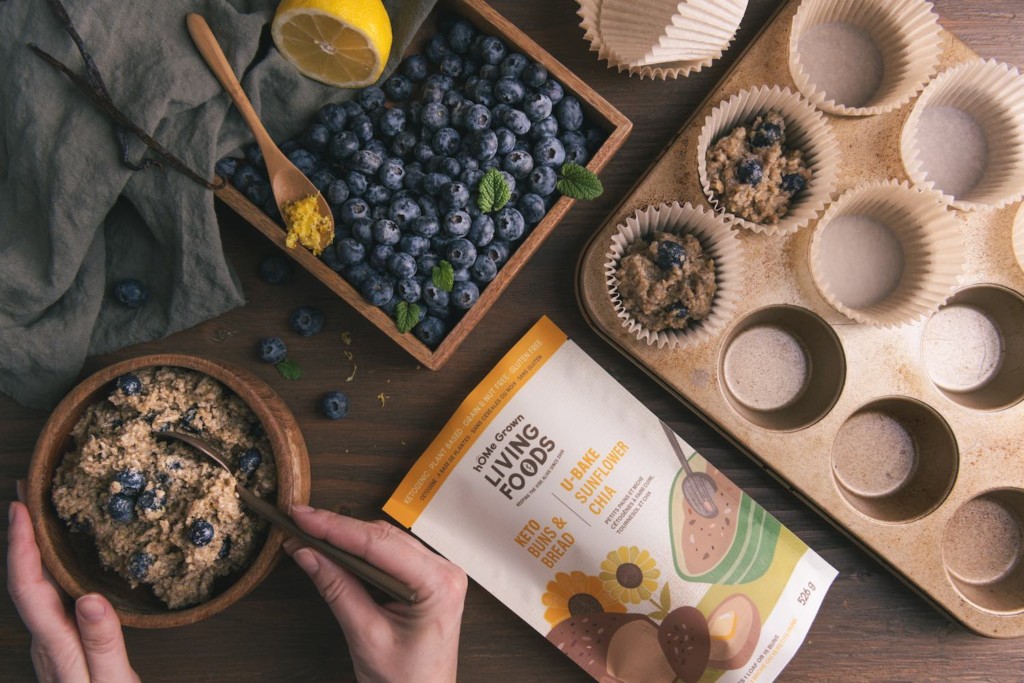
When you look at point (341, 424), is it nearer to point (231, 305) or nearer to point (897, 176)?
point (231, 305)

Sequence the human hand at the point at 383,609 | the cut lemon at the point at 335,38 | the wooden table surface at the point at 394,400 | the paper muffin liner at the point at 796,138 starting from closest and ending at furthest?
the cut lemon at the point at 335,38
the human hand at the point at 383,609
the paper muffin liner at the point at 796,138
the wooden table surface at the point at 394,400

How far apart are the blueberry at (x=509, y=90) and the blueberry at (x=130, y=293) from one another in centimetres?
89

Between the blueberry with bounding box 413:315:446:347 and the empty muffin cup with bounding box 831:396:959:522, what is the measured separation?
990mm

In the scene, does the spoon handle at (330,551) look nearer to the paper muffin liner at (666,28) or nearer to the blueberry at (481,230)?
the blueberry at (481,230)

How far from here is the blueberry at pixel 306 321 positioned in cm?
151

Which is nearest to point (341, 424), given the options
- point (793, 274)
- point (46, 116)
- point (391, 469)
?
point (391, 469)

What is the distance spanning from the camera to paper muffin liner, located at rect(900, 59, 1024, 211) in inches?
58.5

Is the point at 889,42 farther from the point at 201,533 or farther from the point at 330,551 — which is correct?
the point at 201,533

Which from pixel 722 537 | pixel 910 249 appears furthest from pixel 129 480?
pixel 910 249

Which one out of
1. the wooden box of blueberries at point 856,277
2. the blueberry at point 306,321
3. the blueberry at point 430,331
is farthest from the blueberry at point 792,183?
the blueberry at point 306,321

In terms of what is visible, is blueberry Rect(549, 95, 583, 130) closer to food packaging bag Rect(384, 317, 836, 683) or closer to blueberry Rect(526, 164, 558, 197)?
blueberry Rect(526, 164, 558, 197)

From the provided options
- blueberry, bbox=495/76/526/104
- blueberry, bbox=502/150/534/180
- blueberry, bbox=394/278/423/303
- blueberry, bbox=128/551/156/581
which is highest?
blueberry, bbox=495/76/526/104

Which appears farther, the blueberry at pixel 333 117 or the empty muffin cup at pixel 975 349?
the empty muffin cup at pixel 975 349

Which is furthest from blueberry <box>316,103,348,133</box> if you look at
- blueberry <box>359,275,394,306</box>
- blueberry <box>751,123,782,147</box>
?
blueberry <box>751,123,782,147</box>
